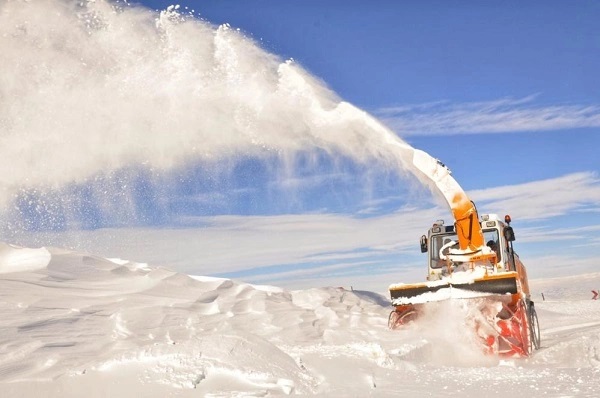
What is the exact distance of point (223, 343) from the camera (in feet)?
19.6

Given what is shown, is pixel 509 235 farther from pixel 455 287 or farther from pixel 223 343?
pixel 223 343

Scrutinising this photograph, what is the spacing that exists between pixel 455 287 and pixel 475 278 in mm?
356

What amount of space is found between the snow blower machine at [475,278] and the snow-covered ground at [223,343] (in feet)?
1.00

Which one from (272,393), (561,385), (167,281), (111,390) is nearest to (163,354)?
(111,390)

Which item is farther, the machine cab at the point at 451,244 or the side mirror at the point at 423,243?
the side mirror at the point at 423,243

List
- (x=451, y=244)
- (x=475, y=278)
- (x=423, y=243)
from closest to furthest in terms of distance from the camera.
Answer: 1. (x=475, y=278)
2. (x=451, y=244)
3. (x=423, y=243)

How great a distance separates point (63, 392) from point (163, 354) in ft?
3.02

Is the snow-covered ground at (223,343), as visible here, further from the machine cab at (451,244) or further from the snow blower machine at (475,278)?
the machine cab at (451,244)

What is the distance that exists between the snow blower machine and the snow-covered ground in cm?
30

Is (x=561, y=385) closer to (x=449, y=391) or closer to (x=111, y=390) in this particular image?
(x=449, y=391)

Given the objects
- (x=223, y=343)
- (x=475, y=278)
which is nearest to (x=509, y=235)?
(x=475, y=278)

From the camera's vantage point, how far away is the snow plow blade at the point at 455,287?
30.4 feet

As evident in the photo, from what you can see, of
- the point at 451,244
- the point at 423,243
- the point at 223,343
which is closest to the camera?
the point at 223,343

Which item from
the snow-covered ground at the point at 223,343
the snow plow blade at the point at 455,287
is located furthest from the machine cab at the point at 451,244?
the snow-covered ground at the point at 223,343
